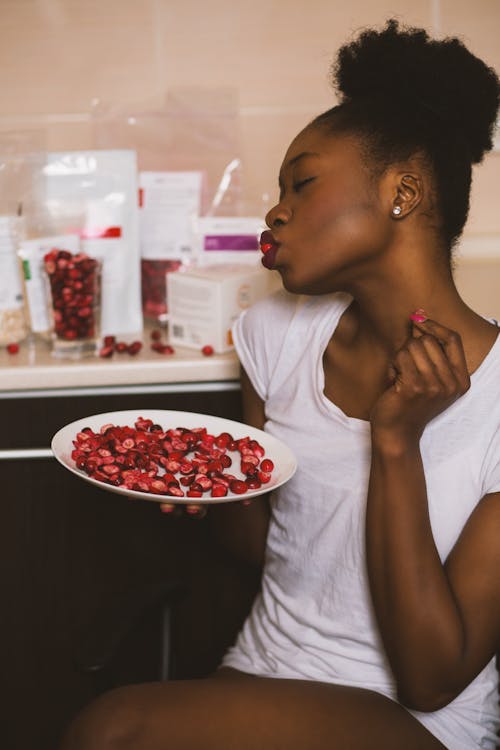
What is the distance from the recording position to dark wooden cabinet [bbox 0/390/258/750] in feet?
4.13

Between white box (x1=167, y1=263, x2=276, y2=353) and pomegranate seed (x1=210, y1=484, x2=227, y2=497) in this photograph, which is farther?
white box (x1=167, y1=263, x2=276, y2=353)

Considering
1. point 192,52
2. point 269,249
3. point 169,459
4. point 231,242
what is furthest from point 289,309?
point 192,52

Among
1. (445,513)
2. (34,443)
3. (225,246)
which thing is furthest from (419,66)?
(34,443)

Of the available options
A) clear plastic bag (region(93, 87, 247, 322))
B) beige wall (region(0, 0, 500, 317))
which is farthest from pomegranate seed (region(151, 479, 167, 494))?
beige wall (region(0, 0, 500, 317))

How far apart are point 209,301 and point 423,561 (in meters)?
0.61

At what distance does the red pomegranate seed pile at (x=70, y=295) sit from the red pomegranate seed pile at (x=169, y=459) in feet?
0.94

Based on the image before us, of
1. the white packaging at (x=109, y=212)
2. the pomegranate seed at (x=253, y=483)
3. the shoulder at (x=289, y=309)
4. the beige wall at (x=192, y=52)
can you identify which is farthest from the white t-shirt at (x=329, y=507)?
the beige wall at (x=192, y=52)

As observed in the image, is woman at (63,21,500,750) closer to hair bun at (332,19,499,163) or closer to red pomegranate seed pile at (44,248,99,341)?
hair bun at (332,19,499,163)

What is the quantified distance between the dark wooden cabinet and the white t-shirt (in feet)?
0.61

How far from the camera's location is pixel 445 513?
930mm

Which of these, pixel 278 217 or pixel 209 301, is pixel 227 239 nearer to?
pixel 209 301

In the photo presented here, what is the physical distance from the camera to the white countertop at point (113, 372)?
4.00 ft

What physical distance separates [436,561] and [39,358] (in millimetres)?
706

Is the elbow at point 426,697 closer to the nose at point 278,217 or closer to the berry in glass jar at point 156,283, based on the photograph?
the nose at point 278,217
